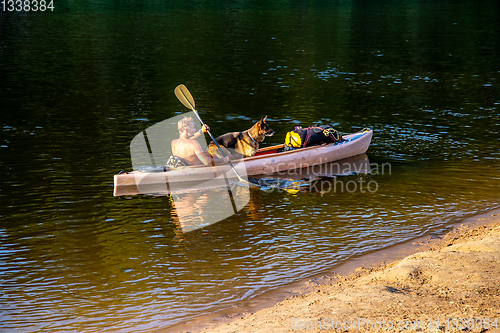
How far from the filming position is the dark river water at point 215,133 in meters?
6.00

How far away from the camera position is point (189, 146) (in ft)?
30.2

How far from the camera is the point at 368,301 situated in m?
4.79

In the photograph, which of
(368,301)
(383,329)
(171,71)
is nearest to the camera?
(383,329)

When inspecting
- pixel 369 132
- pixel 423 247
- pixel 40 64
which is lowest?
pixel 423 247

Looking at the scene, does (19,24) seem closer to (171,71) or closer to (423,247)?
(171,71)

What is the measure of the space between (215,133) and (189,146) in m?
3.62

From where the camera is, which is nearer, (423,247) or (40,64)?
(423,247)

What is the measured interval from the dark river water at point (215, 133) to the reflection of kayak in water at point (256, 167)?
348 mm

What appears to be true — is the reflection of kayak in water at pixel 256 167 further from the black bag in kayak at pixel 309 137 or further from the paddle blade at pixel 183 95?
the paddle blade at pixel 183 95

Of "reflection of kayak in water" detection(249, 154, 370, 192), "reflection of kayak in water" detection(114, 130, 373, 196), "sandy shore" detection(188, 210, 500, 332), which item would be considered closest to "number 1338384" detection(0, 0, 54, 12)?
"reflection of kayak in water" detection(114, 130, 373, 196)

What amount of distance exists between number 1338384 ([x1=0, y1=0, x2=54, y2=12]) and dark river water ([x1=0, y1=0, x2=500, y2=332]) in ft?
36.6

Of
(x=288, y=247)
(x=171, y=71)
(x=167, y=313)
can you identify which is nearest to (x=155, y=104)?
(x=171, y=71)

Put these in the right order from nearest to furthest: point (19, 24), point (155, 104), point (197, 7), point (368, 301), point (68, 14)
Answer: point (368, 301), point (155, 104), point (19, 24), point (68, 14), point (197, 7)

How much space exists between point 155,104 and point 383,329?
1264cm
